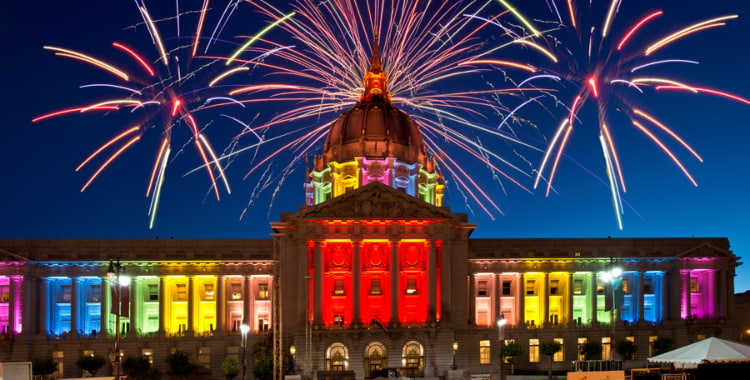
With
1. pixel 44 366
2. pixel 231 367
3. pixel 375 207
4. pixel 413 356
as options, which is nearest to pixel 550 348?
pixel 413 356

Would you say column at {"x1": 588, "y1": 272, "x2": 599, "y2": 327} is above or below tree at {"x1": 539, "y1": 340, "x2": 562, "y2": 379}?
above

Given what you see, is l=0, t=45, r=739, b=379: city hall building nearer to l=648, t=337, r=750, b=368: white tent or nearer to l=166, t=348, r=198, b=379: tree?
l=166, t=348, r=198, b=379: tree

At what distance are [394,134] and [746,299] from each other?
54.4m

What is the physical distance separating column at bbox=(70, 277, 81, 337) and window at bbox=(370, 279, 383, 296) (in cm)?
3322

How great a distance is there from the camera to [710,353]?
120 feet

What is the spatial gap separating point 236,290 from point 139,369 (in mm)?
16952

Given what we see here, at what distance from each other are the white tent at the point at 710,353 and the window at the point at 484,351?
4999 cm

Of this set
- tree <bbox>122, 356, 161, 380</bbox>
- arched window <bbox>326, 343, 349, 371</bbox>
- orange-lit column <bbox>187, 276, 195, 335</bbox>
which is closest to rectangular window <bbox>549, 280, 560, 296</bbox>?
arched window <bbox>326, 343, 349, 371</bbox>

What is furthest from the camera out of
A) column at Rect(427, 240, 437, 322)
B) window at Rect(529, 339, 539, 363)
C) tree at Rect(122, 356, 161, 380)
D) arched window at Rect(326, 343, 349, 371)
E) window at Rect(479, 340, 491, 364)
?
window at Rect(529, 339, 539, 363)

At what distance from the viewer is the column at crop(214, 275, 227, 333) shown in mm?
88750

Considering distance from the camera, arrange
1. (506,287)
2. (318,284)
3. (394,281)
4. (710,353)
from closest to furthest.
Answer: (710,353), (318,284), (394,281), (506,287)

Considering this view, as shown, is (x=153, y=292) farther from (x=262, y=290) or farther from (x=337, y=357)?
(x=337, y=357)

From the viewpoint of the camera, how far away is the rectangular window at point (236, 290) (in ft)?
299

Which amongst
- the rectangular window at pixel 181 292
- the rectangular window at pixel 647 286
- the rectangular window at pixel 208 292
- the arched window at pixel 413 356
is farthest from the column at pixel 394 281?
the rectangular window at pixel 647 286
